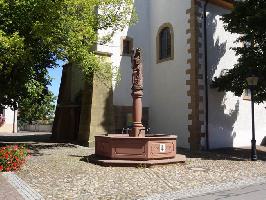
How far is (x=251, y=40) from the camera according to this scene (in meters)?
16.2

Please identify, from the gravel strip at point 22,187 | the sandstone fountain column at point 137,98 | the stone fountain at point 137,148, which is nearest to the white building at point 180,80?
the stone fountain at point 137,148

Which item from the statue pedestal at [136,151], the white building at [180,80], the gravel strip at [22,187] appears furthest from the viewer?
the white building at [180,80]

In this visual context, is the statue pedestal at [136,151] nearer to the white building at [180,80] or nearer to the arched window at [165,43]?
the white building at [180,80]

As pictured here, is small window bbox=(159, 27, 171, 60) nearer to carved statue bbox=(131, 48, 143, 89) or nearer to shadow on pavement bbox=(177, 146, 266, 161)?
shadow on pavement bbox=(177, 146, 266, 161)

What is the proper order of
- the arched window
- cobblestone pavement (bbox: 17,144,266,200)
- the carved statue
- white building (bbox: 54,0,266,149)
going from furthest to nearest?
the arched window → white building (bbox: 54,0,266,149) → the carved statue → cobblestone pavement (bbox: 17,144,266,200)

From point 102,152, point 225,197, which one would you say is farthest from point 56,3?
point 225,197

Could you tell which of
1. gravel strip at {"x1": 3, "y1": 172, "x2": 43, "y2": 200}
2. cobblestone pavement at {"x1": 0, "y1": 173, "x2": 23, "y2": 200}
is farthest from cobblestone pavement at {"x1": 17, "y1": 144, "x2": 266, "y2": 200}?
cobblestone pavement at {"x1": 0, "y1": 173, "x2": 23, "y2": 200}

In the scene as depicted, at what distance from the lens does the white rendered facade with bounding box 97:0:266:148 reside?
757 inches

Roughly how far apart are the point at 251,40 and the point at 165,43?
20.5 feet

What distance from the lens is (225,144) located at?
1958cm

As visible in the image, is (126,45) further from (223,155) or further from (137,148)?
(137,148)

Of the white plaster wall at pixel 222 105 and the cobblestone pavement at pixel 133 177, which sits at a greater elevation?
the white plaster wall at pixel 222 105

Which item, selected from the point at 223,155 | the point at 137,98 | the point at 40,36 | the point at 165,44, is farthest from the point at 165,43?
the point at 40,36

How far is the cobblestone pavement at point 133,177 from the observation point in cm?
859
